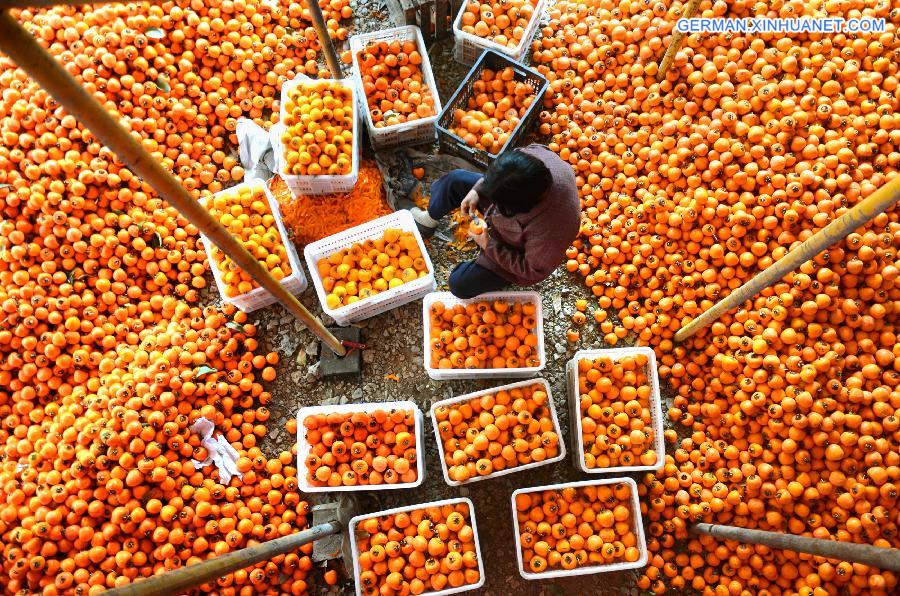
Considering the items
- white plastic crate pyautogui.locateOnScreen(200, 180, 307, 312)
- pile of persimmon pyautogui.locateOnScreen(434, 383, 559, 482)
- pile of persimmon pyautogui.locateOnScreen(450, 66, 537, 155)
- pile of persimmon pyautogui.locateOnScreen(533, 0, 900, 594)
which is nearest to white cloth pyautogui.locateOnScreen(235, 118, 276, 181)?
white plastic crate pyautogui.locateOnScreen(200, 180, 307, 312)

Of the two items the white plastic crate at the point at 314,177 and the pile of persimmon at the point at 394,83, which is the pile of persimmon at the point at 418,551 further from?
the pile of persimmon at the point at 394,83

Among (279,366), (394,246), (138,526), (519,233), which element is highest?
(519,233)

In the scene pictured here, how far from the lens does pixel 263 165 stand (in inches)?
174

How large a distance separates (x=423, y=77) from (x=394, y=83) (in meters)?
0.27

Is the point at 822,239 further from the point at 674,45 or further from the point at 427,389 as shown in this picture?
the point at 427,389

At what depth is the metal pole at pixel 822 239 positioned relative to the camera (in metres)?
2.26

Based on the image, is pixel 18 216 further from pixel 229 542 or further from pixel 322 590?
pixel 322 590

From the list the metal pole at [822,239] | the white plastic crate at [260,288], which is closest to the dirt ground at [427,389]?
the white plastic crate at [260,288]

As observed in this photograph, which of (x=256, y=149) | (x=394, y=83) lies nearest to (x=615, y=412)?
(x=394, y=83)

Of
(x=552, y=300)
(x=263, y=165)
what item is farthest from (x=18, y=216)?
(x=552, y=300)

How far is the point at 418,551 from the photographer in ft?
10.9

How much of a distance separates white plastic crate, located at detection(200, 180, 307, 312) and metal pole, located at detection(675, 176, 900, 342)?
Answer: 9.05 feet

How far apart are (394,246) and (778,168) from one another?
8.55ft

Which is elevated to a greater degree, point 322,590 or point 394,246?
point 394,246
